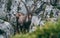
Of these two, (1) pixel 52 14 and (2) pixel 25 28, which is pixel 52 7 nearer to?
(1) pixel 52 14

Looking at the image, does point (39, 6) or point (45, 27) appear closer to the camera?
point (45, 27)

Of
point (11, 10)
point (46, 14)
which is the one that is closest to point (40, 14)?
point (46, 14)

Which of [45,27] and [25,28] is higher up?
[45,27]

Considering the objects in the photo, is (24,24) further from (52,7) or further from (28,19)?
(52,7)

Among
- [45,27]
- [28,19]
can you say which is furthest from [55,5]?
[45,27]

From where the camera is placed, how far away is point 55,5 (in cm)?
1206

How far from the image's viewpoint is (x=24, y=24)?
40.2 ft

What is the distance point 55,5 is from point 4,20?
1.76m

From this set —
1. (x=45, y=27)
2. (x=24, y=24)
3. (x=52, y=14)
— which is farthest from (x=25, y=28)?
(x=45, y=27)

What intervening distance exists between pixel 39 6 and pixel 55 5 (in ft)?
1.72

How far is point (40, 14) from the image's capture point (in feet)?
39.1

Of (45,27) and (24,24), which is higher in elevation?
(45,27)

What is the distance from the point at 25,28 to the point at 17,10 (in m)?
0.66

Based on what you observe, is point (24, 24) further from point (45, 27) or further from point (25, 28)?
point (45, 27)
